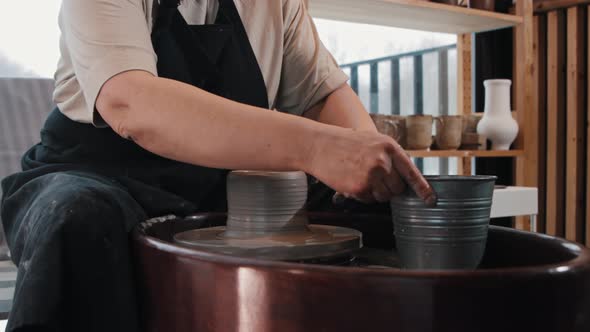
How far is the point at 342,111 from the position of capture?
128 cm

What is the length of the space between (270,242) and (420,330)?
0.30 meters

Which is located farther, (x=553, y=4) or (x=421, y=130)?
(x=553, y=4)

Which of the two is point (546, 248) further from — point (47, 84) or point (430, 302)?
point (47, 84)

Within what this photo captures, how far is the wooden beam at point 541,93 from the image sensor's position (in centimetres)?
375

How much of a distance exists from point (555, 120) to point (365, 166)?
3313 mm

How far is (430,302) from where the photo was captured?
0.56 metres

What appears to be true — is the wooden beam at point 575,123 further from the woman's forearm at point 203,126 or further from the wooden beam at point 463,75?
the woman's forearm at point 203,126

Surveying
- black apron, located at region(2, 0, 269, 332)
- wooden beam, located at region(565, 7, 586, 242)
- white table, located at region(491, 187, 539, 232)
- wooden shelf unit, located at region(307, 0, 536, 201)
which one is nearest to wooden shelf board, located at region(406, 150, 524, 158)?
wooden shelf unit, located at region(307, 0, 536, 201)

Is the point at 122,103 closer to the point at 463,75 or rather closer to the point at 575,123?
the point at 463,75

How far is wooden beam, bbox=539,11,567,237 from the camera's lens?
3.66m

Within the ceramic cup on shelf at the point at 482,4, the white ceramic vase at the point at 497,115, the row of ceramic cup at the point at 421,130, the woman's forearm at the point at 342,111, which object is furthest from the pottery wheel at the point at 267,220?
the ceramic cup on shelf at the point at 482,4

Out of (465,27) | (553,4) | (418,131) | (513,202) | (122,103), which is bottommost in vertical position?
(513,202)

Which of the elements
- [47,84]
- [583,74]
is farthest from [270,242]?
[583,74]

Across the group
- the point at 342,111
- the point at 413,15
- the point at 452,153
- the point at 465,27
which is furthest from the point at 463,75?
the point at 342,111
